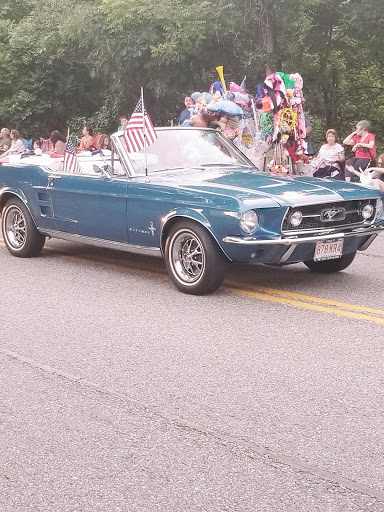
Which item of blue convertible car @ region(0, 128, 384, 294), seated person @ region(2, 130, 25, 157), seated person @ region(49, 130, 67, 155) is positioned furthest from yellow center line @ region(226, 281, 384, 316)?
seated person @ region(2, 130, 25, 157)

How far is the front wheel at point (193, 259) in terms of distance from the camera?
24.7 feet

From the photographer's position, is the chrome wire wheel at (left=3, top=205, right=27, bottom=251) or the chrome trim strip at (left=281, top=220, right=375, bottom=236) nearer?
the chrome trim strip at (left=281, top=220, right=375, bottom=236)

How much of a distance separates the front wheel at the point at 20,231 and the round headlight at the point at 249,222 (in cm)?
340

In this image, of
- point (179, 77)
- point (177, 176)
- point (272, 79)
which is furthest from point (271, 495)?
point (179, 77)

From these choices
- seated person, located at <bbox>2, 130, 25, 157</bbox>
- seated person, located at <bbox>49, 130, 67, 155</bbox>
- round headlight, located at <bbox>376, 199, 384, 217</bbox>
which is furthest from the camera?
seated person, located at <bbox>2, 130, 25, 157</bbox>

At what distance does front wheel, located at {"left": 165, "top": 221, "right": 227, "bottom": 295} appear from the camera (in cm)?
753

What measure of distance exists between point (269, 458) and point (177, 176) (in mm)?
4764

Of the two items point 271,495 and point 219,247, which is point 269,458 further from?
point 219,247

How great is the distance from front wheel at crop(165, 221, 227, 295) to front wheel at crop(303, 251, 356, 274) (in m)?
1.45

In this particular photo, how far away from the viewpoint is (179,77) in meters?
29.1

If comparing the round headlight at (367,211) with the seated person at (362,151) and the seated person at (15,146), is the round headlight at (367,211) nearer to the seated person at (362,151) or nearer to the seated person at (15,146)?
the seated person at (362,151)

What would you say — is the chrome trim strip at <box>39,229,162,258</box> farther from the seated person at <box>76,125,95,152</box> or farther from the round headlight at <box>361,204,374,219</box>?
the seated person at <box>76,125,95,152</box>

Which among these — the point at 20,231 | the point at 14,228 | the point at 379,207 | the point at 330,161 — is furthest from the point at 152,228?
the point at 330,161

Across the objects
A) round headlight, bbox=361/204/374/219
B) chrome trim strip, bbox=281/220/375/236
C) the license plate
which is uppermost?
round headlight, bbox=361/204/374/219
